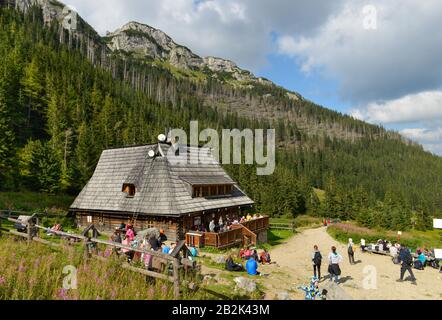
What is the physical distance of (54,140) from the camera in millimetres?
51906

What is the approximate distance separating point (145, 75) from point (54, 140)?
11754 centimetres

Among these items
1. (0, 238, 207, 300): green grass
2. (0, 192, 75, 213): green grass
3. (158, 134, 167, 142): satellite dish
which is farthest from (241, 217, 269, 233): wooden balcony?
→ (0, 192, 75, 213): green grass

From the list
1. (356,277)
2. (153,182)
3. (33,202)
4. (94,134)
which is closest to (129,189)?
(153,182)

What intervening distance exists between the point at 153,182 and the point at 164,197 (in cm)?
228

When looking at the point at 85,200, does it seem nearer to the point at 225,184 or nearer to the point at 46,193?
the point at 225,184

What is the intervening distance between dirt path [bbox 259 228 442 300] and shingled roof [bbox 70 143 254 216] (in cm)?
755

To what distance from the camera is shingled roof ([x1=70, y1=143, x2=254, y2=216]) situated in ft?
79.9

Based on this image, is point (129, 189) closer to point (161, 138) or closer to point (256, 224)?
point (161, 138)

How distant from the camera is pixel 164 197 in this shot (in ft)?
79.5

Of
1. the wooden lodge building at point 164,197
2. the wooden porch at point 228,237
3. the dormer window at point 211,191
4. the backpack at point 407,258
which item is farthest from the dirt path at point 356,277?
the dormer window at point 211,191

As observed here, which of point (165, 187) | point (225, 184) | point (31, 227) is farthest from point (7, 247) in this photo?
point (225, 184)

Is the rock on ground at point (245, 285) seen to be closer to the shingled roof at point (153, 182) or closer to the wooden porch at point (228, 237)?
the wooden porch at point (228, 237)

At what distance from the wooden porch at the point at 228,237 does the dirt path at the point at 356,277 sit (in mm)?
2775
